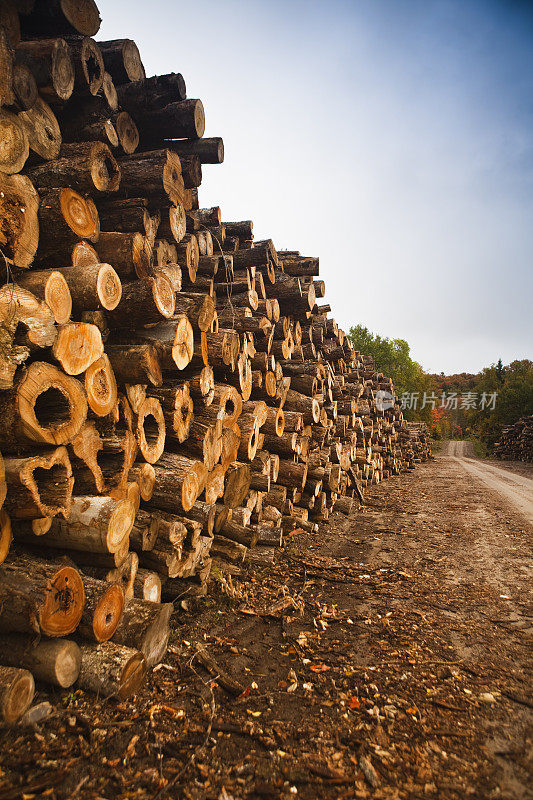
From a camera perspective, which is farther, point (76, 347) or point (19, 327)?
point (76, 347)

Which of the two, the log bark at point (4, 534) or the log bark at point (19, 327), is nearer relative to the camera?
the log bark at point (19, 327)

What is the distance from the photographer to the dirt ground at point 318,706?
2047mm

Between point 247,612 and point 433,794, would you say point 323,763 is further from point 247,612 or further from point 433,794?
point 247,612

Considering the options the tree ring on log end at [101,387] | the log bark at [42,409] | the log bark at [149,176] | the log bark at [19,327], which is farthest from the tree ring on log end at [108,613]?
the log bark at [149,176]

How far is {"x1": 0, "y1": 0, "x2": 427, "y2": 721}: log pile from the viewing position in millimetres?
2379

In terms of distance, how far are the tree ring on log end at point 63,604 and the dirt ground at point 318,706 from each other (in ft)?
1.41

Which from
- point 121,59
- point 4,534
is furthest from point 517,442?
point 4,534

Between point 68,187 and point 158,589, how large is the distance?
3.13 metres

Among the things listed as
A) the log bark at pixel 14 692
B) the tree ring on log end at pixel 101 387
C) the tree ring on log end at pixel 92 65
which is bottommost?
the log bark at pixel 14 692

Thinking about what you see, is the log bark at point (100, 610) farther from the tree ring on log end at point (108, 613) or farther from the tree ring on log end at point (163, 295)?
the tree ring on log end at point (163, 295)

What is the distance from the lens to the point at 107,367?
2963 mm

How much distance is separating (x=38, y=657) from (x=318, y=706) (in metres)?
1.69

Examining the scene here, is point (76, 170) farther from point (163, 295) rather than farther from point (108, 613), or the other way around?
point (108, 613)

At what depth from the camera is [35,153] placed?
114 inches
